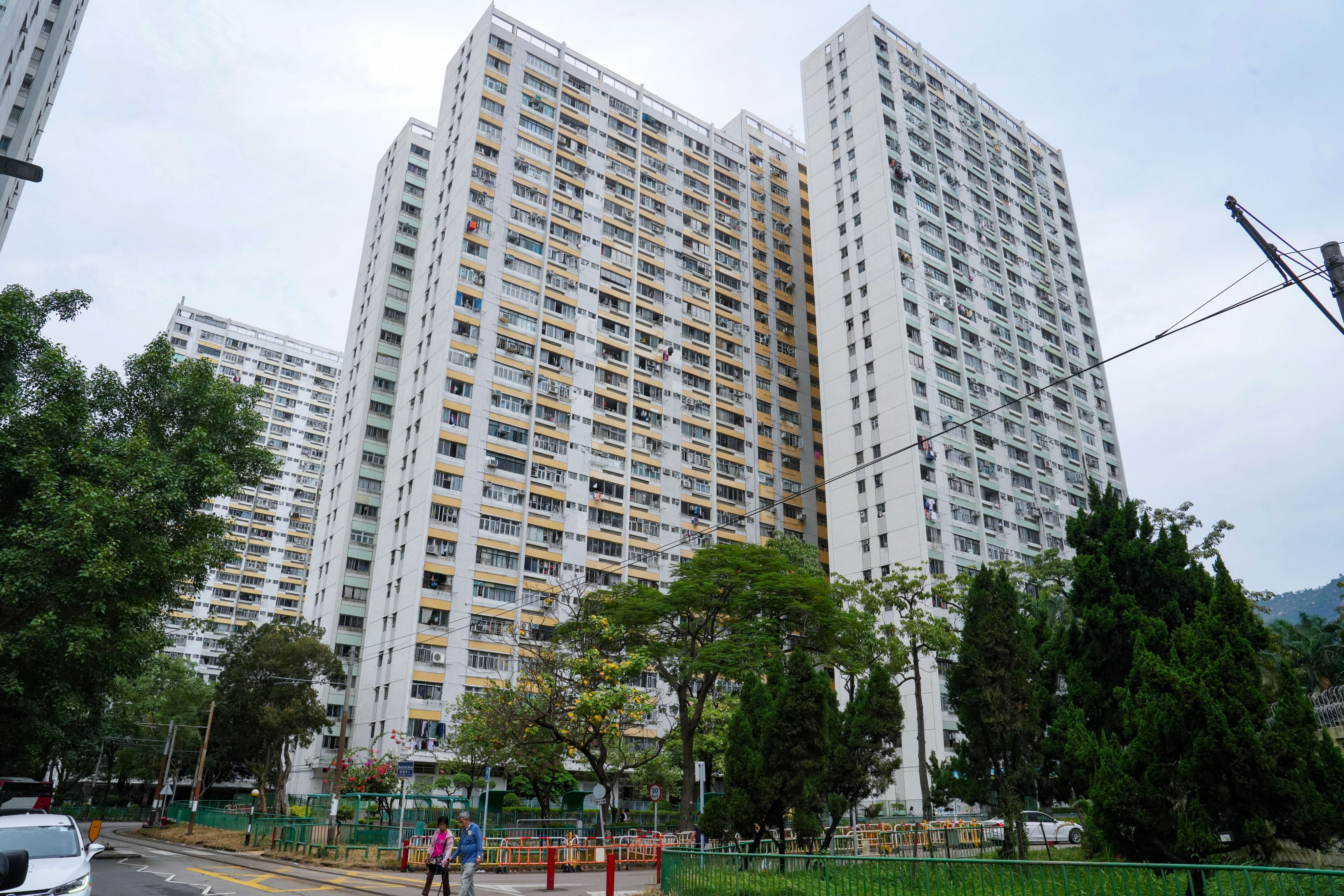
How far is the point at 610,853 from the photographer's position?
17328 millimetres

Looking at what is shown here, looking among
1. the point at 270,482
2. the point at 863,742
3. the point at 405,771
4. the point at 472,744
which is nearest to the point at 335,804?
the point at 472,744

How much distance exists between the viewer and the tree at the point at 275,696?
1884 inches

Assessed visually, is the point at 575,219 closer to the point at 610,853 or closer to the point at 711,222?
the point at 711,222

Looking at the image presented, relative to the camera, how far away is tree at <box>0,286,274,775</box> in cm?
2089

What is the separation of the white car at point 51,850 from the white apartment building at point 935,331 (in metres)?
46.5

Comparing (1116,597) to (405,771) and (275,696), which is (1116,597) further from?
(275,696)

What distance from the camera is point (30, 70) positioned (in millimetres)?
42438

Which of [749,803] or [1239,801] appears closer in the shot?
[1239,801]

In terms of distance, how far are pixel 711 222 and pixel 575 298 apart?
1846cm

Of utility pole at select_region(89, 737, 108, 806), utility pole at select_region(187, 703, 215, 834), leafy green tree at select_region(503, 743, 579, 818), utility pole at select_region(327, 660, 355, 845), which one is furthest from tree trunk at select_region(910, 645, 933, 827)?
utility pole at select_region(89, 737, 108, 806)

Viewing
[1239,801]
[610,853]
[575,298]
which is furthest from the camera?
[575,298]

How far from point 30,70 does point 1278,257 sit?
175 feet

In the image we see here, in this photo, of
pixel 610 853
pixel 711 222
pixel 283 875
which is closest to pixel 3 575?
pixel 283 875

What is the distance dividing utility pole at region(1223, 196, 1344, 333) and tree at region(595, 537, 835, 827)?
2116 cm
